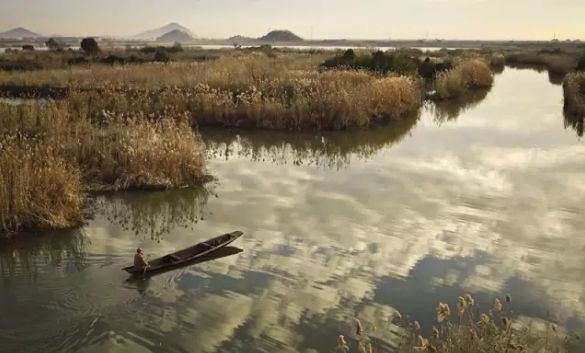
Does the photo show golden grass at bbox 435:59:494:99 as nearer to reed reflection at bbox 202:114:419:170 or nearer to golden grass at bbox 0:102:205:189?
reed reflection at bbox 202:114:419:170

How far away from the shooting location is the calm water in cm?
597

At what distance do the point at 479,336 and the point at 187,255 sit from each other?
13.7 ft

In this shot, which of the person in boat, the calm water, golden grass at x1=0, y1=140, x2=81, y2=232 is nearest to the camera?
the calm water

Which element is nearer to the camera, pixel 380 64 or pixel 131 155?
pixel 131 155

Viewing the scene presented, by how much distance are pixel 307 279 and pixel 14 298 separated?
147 inches

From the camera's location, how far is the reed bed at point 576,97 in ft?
77.6

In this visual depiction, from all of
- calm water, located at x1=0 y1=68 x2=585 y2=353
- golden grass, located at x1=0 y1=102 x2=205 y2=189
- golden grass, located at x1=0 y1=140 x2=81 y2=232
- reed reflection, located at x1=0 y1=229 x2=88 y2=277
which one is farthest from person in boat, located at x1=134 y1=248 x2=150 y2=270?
golden grass, located at x1=0 y1=102 x2=205 y2=189

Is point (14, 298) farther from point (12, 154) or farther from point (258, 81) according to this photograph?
point (258, 81)

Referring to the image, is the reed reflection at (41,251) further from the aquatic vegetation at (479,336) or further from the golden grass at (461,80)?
the golden grass at (461,80)

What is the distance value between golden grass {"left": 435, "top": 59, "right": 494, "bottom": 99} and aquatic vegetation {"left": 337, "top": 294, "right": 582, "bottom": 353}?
2296 cm

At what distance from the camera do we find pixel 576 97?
979 inches

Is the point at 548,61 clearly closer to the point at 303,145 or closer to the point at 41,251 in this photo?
the point at 303,145

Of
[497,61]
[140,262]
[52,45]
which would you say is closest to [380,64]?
[140,262]

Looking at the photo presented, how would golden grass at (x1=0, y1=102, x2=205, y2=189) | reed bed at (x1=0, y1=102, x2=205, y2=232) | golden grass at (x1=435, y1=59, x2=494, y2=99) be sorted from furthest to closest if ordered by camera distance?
golden grass at (x1=435, y1=59, x2=494, y2=99), golden grass at (x1=0, y1=102, x2=205, y2=189), reed bed at (x1=0, y1=102, x2=205, y2=232)
